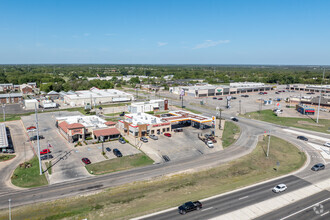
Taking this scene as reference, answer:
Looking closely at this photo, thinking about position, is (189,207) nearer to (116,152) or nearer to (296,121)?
(116,152)

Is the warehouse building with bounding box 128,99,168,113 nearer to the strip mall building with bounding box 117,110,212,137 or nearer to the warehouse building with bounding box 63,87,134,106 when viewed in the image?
the strip mall building with bounding box 117,110,212,137

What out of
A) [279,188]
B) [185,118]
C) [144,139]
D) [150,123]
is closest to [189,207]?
[279,188]

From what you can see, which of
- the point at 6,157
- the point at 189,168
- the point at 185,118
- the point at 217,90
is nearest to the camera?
the point at 189,168

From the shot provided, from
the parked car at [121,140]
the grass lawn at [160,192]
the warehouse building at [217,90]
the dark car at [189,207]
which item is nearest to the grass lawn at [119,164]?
the grass lawn at [160,192]

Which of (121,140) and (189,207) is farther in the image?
(121,140)

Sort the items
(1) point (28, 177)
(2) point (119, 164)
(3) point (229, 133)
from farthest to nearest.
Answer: (3) point (229, 133) → (2) point (119, 164) → (1) point (28, 177)

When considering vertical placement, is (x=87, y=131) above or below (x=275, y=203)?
above

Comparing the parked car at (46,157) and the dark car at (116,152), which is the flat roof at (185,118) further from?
the parked car at (46,157)
